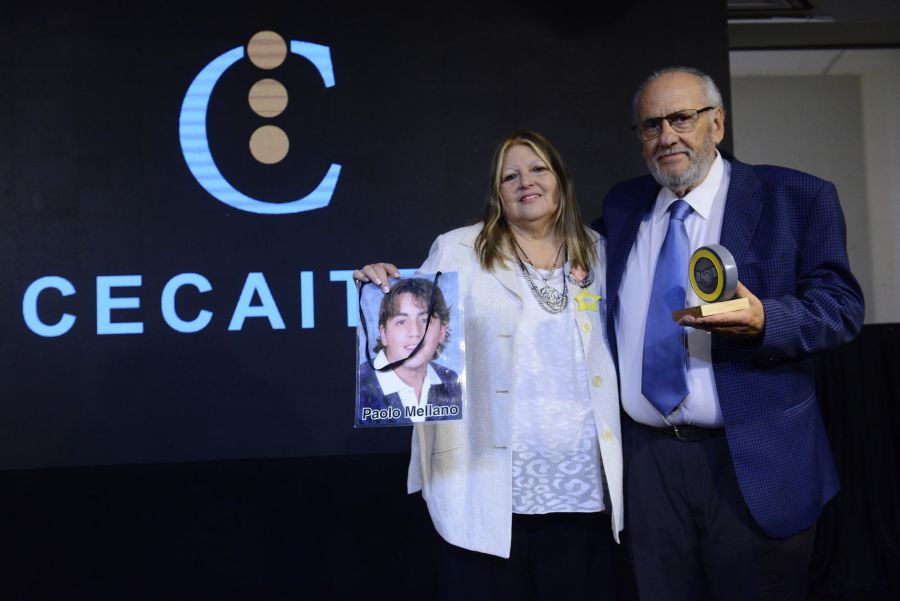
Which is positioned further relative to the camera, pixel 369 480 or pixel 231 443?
pixel 231 443

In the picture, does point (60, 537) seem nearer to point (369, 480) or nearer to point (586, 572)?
point (369, 480)

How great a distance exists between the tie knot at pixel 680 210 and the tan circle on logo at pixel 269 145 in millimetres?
2710

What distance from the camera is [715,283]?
143 centimetres

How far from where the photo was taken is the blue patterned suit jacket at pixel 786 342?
158 centimetres

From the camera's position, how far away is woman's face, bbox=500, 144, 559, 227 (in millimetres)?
1941

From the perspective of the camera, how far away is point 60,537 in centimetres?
325

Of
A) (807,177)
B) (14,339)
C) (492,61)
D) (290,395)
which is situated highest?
(492,61)

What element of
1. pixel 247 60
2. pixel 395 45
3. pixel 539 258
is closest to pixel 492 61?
pixel 395 45

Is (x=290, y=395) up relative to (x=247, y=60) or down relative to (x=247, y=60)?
down

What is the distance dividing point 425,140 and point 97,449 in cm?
241

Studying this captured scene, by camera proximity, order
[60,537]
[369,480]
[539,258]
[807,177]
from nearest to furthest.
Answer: [807,177]
[539,258]
[60,537]
[369,480]

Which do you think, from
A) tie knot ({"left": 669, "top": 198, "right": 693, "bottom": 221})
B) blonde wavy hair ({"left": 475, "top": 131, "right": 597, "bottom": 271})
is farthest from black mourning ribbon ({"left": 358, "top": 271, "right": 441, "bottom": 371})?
tie knot ({"left": 669, "top": 198, "right": 693, "bottom": 221})

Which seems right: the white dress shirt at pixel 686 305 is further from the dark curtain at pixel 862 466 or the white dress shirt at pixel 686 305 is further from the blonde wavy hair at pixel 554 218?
the dark curtain at pixel 862 466

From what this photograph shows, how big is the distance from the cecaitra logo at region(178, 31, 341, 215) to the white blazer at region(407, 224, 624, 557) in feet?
7.16
